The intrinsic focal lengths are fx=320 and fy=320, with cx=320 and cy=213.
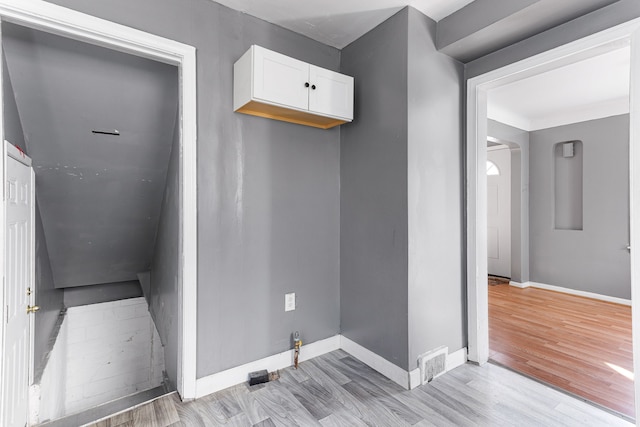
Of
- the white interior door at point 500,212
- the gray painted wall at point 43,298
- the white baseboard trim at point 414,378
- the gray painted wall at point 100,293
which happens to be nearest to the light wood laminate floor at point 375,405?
the white baseboard trim at point 414,378

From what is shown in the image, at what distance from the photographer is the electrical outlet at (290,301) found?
8.02 ft

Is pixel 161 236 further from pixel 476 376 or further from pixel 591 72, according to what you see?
pixel 591 72

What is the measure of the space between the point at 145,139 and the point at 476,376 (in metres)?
3.07

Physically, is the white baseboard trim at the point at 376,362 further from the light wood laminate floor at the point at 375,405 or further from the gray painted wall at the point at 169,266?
the gray painted wall at the point at 169,266

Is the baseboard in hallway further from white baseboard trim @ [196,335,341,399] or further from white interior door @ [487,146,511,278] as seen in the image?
white interior door @ [487,146,511,278]

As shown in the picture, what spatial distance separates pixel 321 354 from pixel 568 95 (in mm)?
4067

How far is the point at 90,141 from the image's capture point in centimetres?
242

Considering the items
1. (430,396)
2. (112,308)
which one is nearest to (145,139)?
(112,308)

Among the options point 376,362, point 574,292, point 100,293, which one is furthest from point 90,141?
point 574,292

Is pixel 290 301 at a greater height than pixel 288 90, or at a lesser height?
lesser

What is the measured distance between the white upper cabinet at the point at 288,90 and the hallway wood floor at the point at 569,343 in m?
2.33

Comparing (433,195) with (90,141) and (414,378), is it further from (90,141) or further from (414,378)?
(90,141)

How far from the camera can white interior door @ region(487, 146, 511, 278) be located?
548cm

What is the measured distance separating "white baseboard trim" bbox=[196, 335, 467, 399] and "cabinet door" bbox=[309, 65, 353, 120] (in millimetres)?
1786
